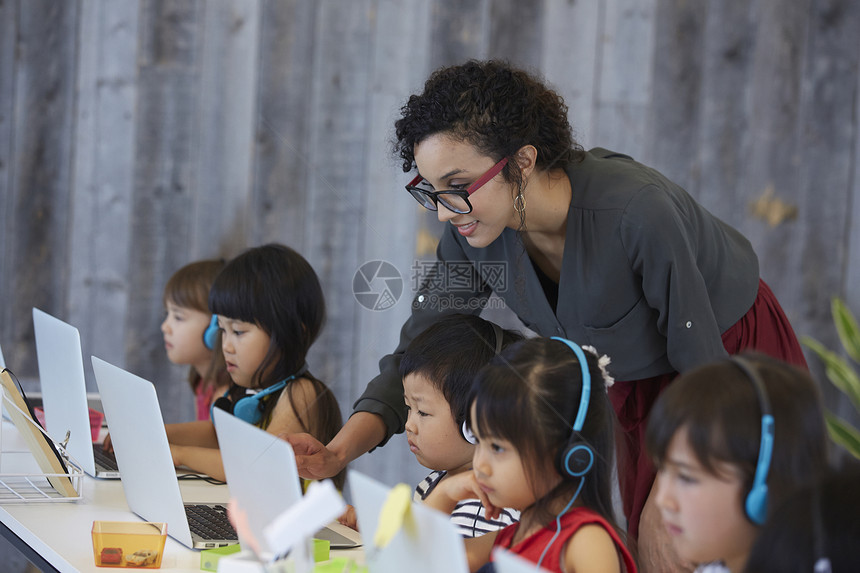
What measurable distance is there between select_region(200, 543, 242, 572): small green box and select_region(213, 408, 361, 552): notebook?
0.13 meters

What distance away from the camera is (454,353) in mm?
1405

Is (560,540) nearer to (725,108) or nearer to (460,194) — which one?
(460,194)

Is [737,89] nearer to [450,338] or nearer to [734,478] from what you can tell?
[450,338]

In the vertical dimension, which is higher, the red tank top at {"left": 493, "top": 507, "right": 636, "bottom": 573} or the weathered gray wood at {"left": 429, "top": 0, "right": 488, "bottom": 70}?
the weathered gray wood at {"left": 429, "top": 0, "right": 488, "bottom": 70}

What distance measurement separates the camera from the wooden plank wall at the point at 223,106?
2594 mm

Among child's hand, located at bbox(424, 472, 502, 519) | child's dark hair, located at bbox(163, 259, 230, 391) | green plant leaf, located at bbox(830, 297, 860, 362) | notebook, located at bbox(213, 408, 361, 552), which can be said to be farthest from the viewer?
green plant leaf, located at bbox(830, 297, 860, 362)

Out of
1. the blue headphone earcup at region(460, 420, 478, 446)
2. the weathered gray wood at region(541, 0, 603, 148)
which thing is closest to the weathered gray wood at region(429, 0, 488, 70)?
the weathered gray wood at region(541, 0, 603, 148)

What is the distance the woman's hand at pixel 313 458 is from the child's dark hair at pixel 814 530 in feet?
2.29

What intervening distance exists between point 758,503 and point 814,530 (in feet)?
0.32

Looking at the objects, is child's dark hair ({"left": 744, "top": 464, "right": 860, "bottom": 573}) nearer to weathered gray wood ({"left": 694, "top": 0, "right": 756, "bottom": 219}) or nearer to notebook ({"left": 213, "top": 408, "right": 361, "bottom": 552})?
notebook ({"left": 213, "top": 408, "right": 361, "bottom": 552})

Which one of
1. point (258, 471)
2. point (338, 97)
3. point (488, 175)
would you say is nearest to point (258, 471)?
point (258, 471)

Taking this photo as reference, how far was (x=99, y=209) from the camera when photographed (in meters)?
2.64

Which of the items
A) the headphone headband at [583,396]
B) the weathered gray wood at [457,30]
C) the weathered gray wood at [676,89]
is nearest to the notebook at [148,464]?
the headphone headband at [583,396]

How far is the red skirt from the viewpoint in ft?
4.66
